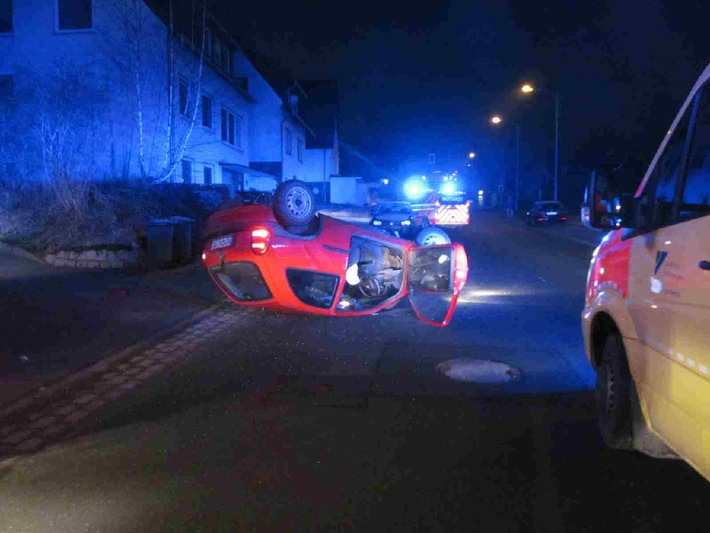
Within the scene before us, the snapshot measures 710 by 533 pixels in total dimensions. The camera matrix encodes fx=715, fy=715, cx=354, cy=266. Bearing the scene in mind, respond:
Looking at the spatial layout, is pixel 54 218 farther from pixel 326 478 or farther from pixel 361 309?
pixel 326 478

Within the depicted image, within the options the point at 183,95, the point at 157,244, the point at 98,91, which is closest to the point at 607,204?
the point at 157,244

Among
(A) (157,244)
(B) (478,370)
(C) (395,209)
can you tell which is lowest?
(B) (478,370)

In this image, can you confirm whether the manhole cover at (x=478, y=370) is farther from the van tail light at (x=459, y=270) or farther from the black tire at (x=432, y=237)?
the black tire at (x=432, y=237)

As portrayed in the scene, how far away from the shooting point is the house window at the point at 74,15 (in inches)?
827

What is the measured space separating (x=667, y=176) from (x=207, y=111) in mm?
24550

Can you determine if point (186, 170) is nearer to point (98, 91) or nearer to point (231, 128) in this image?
point (98, 91)

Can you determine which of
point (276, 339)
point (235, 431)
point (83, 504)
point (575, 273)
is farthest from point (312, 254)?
point (575, 273)

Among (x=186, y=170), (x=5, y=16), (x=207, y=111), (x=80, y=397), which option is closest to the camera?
(x=80, y=397)

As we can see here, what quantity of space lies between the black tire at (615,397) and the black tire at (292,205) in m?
4.88

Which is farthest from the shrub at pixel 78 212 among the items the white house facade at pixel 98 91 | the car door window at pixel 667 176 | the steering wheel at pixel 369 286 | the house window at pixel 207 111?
the car door window at pixel 667 176

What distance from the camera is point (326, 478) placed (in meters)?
4.59

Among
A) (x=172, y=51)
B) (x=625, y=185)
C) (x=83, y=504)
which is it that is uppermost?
(x=172, y=51)

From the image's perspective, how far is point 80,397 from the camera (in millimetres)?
6488

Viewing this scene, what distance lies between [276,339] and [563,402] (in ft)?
13.0
